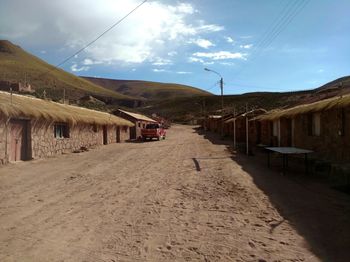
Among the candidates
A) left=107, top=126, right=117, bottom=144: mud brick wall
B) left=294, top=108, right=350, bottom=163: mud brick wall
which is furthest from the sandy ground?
left=107, top=126, right=117, bottom=144: mud brick wall

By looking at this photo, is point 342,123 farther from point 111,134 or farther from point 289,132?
point 111,134

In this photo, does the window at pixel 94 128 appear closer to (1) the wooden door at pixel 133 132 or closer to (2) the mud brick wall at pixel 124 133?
(2) the mud brick wall at pixel 124 133

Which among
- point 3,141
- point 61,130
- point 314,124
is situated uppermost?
point 314,124

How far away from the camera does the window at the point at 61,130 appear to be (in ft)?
78.8

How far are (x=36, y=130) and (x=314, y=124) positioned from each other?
47.2ft

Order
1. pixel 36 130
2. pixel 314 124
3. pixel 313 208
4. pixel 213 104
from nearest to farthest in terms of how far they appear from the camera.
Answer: pixel 313 208
pixel 314 124
pixel 36 130
pixel 213 104

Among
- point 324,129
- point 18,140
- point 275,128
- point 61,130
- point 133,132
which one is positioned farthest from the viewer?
point 133,132

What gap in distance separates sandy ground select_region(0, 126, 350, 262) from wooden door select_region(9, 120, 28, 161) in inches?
180

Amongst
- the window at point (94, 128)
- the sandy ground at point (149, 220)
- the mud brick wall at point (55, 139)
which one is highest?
the window at point (94, 128)

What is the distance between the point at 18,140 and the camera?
19.3m

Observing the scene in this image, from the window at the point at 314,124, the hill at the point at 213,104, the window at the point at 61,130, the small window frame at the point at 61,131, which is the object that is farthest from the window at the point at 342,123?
the hill at the point at 213,104

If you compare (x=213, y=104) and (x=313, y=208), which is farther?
(x=213, y=104)

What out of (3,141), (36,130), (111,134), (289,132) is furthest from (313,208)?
(111,134)

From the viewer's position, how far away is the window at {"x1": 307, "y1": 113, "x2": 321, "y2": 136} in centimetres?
1784
